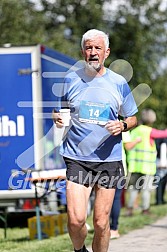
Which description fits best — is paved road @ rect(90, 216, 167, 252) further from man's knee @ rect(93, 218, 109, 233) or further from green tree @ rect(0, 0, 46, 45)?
green tree @ rect(0, 0, 46, 45)

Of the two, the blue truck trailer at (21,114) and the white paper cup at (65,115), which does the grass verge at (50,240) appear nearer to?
the blue truck trailer at (21,114)

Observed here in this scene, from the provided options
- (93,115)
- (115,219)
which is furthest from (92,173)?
(115,219)

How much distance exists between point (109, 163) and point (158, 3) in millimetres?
38189

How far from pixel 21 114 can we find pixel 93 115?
602 centimetres

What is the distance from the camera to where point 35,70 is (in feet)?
41.5

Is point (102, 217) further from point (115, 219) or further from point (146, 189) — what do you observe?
point (146, 189)

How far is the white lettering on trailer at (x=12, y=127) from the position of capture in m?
12.6

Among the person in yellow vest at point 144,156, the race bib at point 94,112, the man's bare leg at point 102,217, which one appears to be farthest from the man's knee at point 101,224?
the person in yellow vest at point 144,156

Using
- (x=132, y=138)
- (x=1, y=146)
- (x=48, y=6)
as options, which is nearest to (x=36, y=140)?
(x=1, y=146)

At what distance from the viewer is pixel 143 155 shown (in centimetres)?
1386

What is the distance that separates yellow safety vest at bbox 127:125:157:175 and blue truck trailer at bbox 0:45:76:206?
5.70ft

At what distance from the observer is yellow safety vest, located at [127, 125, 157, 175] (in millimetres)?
13695

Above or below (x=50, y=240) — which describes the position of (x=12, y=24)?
above

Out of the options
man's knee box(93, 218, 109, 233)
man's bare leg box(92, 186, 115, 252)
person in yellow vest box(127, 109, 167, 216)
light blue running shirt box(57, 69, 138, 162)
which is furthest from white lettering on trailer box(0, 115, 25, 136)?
man's knee box(93, 218, 109, 233)
